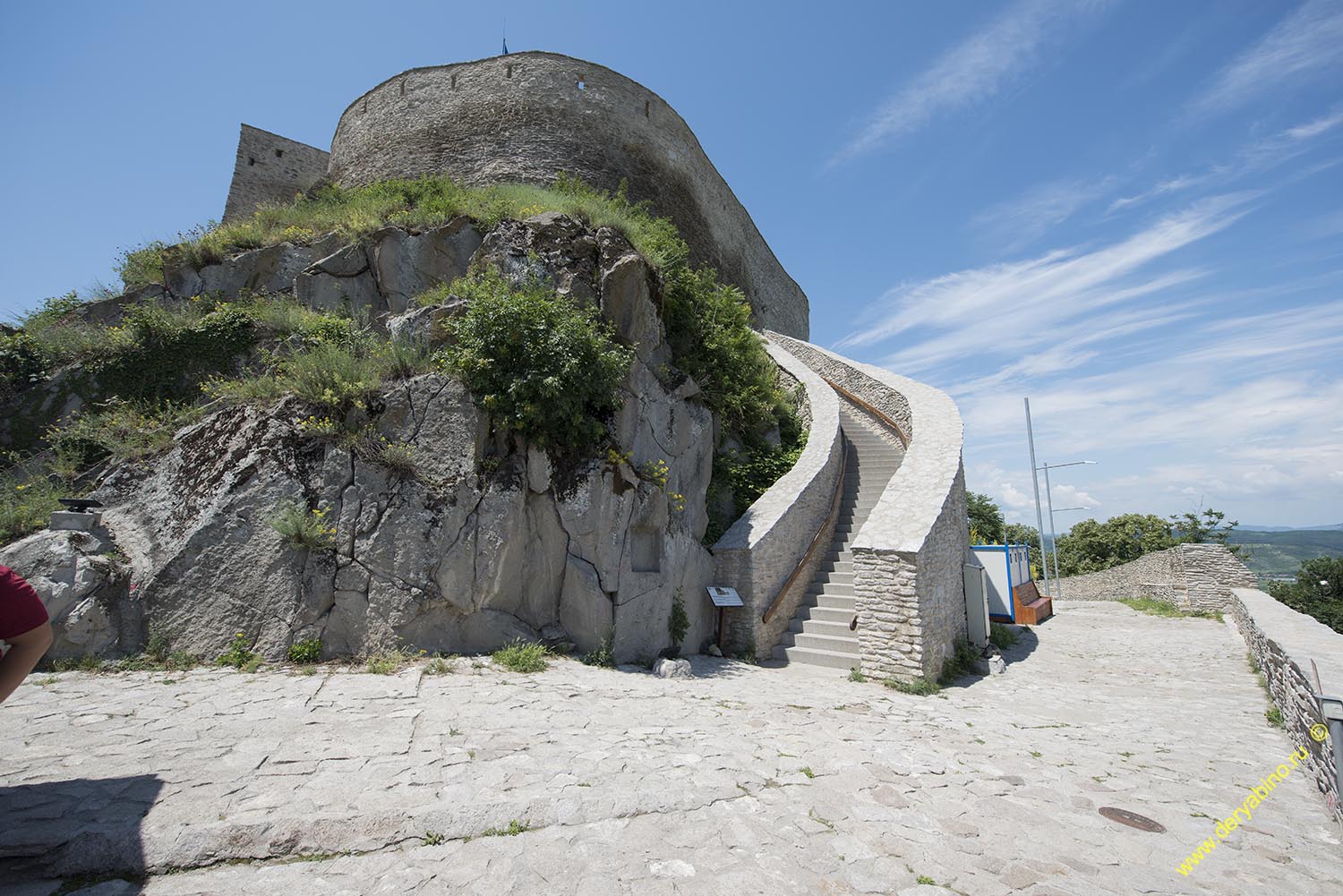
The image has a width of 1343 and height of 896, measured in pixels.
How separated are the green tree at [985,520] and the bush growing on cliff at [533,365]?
23.8 meters

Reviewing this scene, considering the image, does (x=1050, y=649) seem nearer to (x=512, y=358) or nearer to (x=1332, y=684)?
(x=1332, y=684)

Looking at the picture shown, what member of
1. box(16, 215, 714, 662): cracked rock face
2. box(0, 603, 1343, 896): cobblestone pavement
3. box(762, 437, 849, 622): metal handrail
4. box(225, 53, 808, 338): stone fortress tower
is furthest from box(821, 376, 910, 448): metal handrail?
box(0, 603, 1343, 896): cobblestone pavement

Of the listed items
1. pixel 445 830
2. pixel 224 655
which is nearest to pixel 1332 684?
pixel 445 830

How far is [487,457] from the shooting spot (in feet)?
24.2

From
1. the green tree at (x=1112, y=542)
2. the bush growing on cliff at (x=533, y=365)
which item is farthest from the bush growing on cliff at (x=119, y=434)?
the green tree at (x=1112, y=542)

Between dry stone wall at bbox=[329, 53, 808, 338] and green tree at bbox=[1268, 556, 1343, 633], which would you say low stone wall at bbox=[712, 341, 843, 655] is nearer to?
dry stone wall at bbox=[329, 53, 808, 338]

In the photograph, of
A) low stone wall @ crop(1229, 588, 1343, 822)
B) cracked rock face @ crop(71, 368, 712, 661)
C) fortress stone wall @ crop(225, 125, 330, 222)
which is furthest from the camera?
fortress stone wall @ crop(225, 125, 330, 222)

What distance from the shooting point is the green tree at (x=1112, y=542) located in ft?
103

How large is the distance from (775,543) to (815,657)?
173 centimetres

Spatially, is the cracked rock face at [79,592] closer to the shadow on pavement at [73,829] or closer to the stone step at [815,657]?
the shadow on pavement at [73,829]

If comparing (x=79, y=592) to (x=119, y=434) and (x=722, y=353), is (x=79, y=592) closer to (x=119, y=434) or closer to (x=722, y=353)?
(x=119, y=434)

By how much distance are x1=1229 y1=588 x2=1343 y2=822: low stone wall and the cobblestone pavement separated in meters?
0.24

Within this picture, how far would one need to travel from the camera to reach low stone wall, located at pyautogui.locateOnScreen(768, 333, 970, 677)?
750 cm

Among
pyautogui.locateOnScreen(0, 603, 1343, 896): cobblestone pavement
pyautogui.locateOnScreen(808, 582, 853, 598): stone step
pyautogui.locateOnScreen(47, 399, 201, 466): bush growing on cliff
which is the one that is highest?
pyautogui.locateOnScreen(47, 399, 201, 466): bush growing on cliff
